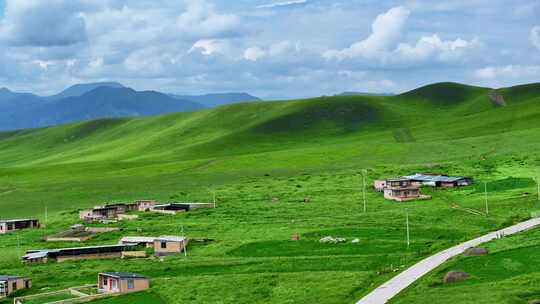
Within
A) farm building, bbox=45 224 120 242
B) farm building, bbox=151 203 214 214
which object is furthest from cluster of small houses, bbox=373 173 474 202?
farm building, bbox=45 224 120 242

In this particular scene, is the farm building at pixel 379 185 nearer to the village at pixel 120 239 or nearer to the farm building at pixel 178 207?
the village at pixel 120 239

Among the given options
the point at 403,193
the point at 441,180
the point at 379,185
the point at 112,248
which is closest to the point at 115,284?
the point at 112,248

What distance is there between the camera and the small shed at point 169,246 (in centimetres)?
9950

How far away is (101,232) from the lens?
120m

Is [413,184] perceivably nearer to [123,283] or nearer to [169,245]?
[169,245]

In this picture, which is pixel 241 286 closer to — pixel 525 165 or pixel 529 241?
pixel 529 241

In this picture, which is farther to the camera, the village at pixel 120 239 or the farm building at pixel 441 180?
the farm building at pixel 441 180

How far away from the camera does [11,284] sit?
8338cm

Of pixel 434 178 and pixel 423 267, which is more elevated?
pixel 434 178

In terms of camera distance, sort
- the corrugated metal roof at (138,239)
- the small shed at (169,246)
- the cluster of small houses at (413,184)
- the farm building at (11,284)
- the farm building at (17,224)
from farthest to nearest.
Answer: the cluster of small houses at (413,184) → the farm building at (17,224) → the corrugated metal roof at (138,239) → the small shed at (169,246) → the farm building at (11,284)

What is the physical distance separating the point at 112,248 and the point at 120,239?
7.58 meters

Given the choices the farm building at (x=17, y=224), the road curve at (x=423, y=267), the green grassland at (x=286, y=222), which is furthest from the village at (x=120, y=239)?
the road curve at (x=423, y=267)

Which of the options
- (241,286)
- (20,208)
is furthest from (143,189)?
(241,286)

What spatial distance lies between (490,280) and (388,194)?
221 ft
